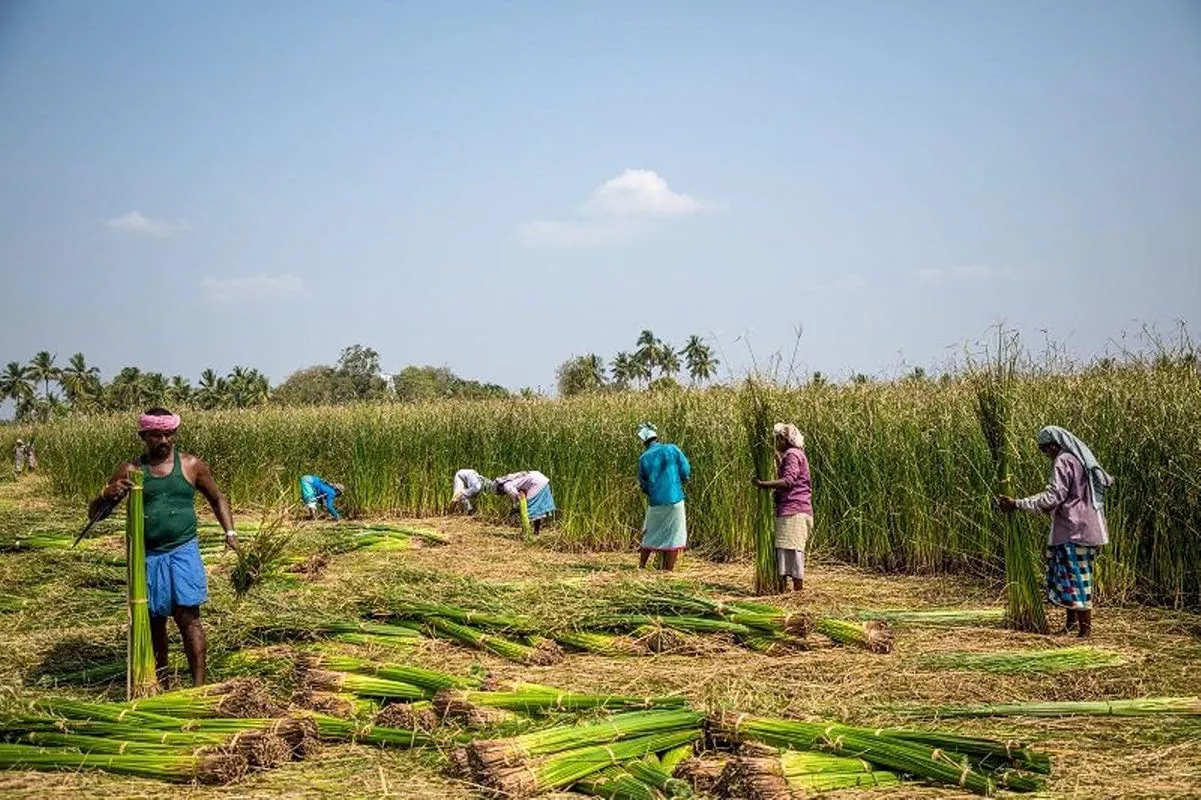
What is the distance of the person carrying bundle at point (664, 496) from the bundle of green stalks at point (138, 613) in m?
5.67

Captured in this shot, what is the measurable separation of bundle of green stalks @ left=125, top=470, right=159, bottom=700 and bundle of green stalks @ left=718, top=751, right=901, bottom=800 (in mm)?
3092

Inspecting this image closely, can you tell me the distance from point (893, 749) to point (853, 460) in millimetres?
6707

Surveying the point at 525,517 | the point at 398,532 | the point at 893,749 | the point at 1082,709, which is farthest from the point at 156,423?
the point at 525,517

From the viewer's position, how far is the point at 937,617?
7.05m

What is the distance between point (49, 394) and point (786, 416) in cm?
6109

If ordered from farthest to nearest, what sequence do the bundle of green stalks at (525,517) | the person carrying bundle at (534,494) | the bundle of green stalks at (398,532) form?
the person carrying bundle at (534,494) < the bundle of green stalks at (525,517) < the bundle of green stalks at (398,532)

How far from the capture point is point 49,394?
6034 cm

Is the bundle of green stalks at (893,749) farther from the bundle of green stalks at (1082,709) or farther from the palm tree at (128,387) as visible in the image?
the palm tree at (128,387)

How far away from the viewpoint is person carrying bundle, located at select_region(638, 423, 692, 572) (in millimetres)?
9906

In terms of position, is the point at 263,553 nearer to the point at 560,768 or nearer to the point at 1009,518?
the point at 560,768

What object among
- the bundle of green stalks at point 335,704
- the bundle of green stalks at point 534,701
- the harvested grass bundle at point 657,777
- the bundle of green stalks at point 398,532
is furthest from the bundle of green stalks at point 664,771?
the bundle of green stalks at point 398,532

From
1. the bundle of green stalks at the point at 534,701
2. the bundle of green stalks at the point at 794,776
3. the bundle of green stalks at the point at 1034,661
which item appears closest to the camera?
the bundle of green stalks at the point at 794,776

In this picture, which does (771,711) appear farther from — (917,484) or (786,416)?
(786,416)

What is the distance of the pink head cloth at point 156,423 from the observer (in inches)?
203
